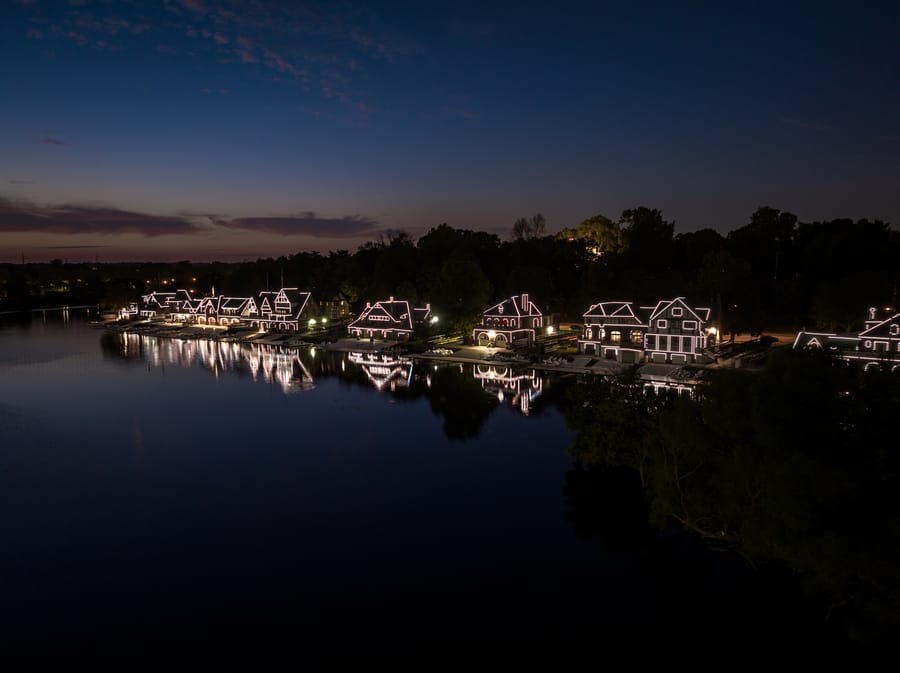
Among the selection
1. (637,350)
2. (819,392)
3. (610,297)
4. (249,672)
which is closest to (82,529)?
(249,672)

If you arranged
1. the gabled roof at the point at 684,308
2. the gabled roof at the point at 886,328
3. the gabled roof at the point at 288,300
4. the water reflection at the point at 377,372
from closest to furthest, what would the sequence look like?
1. the water reflection at the point at 377,372
2. the gabled roof at the point at 886,328
3. the gabled roof at the point at 684,308
4. the gabled roof at the point at 288,300

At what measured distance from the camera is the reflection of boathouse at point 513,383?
110 ft

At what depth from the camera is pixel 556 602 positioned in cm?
1438

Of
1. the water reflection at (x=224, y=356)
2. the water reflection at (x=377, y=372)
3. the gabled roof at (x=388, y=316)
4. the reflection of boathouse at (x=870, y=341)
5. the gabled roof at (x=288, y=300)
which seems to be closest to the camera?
the water reflection at (x=377, y=372)

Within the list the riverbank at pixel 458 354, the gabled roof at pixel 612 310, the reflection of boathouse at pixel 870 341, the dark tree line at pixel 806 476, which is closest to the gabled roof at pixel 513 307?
the riverbank at pixel 458 354

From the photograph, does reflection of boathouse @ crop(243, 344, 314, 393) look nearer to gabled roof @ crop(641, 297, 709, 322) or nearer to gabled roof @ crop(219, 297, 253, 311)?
gabled roof @ crop(219, 297, 253, 311)

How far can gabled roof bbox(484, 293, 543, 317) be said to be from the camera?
165 ft

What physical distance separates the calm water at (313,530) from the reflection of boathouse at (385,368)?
4715 millimetres

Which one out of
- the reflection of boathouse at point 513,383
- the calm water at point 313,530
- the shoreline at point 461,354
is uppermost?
the shoreline at point 461,354

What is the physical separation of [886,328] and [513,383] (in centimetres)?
2311

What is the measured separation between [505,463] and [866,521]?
1380 centimetres

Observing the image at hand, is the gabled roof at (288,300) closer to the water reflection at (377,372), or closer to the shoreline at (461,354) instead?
the shoreline at (461,354)

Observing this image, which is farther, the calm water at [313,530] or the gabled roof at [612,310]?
the gabled roof at [612,310]

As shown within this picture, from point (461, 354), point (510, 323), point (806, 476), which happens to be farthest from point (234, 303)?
point (806, 476)
